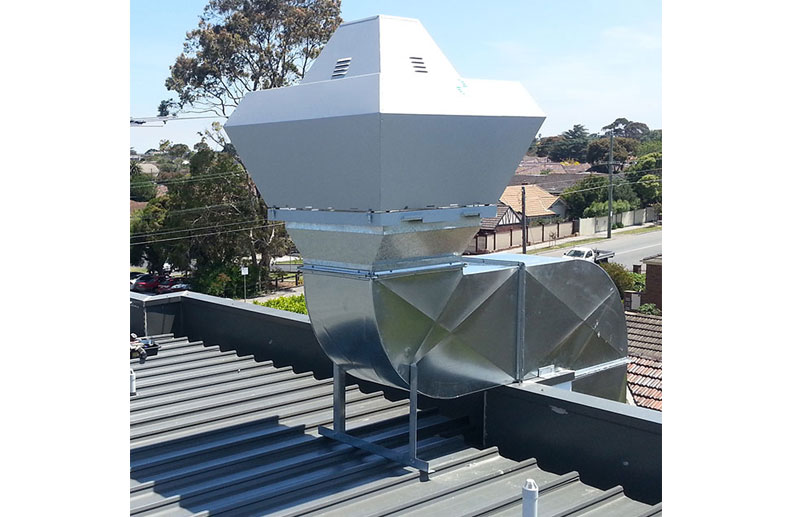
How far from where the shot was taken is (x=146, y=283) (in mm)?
33188

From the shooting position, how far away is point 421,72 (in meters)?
4.72

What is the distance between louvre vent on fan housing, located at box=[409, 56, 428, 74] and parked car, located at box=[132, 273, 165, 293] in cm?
2987

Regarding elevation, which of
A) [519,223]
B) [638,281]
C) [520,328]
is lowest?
[638,281]

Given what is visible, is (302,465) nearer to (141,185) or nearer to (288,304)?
(288,304)

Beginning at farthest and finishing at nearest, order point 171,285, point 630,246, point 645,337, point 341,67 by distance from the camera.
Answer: point 630,246 → point 171,285 → point 645,337 → point 341,67

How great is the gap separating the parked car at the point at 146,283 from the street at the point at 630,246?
1821cm

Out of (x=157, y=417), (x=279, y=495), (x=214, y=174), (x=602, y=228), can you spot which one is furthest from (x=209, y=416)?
(x=602, y=228)

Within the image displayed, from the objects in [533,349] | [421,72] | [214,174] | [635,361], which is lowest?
[635,361]

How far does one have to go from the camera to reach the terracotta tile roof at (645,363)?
971 centimetres

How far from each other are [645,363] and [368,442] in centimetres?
690

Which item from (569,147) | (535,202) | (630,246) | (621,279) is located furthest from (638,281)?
(569,147)

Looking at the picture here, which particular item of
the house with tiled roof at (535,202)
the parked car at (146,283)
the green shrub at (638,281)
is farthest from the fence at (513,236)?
the parked car at (146,283)

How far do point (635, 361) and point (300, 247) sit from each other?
25.0ft

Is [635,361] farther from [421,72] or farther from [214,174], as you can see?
[214,174]
